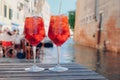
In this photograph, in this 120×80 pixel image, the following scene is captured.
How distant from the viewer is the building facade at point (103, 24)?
26773 millimetres

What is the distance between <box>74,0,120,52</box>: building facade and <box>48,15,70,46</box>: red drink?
22.4 m

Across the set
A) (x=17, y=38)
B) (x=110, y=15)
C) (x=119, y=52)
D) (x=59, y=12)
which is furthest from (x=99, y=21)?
(x=59, y=12)

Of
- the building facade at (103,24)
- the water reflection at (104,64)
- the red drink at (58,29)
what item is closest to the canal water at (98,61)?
the water reflection at (104,64)

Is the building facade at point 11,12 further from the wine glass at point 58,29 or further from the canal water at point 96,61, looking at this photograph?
the wine glass at point 58,29

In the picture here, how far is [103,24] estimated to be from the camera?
103 ft

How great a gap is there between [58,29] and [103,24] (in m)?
28.4

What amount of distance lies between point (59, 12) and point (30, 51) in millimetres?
9617

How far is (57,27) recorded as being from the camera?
3336 millimetres

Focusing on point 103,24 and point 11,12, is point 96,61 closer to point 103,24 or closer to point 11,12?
point 103,24

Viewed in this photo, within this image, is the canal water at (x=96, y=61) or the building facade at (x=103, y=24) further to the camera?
the building facade at (x=103, y=24)

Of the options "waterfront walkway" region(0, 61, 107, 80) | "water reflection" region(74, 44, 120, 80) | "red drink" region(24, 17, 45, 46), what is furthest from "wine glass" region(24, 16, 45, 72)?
"water reflection" region(74, 44, 120, 80)

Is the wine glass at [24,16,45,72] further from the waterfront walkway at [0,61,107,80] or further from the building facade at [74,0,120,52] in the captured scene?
the building facade at [74,0,120,52]

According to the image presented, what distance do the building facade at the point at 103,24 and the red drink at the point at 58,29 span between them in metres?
22.4

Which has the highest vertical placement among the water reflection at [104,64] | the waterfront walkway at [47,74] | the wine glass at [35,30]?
the wine glass at [35,30]
